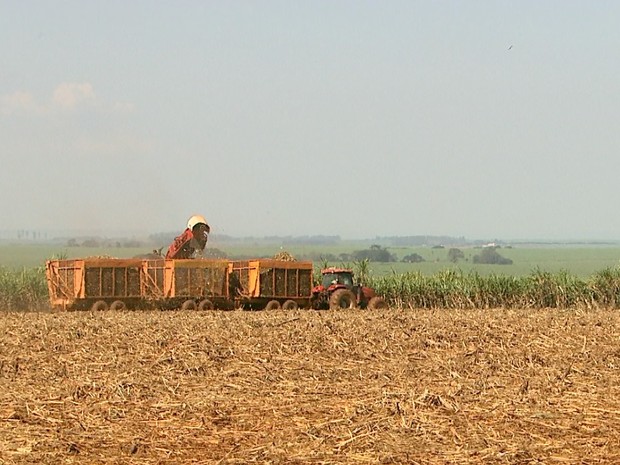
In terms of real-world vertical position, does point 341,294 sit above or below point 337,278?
below

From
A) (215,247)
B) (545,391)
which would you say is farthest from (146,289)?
(545,391)

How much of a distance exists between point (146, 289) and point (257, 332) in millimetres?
10722

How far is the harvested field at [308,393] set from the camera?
10008mm

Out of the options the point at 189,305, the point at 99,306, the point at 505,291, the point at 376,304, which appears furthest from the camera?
the point at 505,291

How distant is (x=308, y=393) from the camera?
13000mm

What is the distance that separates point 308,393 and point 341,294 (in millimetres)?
17512

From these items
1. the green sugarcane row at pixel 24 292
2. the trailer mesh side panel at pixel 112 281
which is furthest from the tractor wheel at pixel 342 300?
the green sugarcane row at pixel 24 292

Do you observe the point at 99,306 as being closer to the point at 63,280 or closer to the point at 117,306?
the point at 117,306

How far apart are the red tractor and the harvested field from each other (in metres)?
9.90

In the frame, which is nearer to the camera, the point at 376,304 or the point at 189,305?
the point at 189,305

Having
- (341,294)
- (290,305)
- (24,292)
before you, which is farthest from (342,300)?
(24,292)

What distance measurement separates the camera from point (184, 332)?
1831 centimetres

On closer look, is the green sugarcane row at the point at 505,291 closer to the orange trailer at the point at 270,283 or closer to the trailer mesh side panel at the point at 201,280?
the orange trailer at the point at 270,283

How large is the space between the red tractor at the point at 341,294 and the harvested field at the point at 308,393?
9904mm
